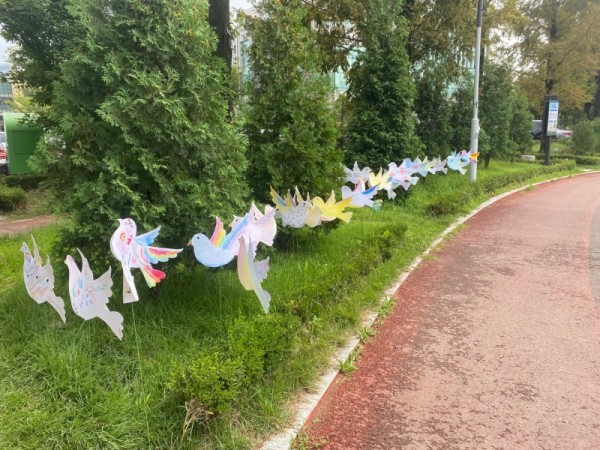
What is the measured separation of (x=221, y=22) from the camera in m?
6.29

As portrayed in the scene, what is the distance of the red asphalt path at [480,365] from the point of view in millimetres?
3092

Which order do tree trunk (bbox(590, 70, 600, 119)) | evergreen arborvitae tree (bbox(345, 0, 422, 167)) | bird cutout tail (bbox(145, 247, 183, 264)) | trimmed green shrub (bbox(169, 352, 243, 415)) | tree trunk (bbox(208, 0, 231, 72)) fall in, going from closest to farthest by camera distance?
trimmed green shrub (bbox(169, 352, 243, 415)), bird cutout tail (bbox(145, 247, 183, 264)), tree trunk (bbox(208, 0, 231, 72)), evergreen arborvitae tree (bbox(345, 0, 422, 167)), tree trunk (bbox(590, 70, 600, 119))

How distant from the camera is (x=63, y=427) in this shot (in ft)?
8.55

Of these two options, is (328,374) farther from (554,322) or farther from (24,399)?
(554,322)

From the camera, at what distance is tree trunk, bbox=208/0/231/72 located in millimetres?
6273

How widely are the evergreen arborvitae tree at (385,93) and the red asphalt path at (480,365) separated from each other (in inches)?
158

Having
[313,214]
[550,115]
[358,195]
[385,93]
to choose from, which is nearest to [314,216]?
[313,214]

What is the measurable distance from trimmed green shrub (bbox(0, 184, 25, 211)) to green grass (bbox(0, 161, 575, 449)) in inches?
175

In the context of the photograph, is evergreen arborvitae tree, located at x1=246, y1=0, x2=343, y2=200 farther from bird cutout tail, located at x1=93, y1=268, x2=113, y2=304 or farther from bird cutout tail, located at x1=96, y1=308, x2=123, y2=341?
bird cutout tail, located at x1=96, y1=308, x2=123, y2=341

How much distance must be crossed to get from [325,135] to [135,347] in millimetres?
3800

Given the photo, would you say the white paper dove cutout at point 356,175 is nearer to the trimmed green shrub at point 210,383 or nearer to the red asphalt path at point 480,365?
the red asphalt path at point 480,365

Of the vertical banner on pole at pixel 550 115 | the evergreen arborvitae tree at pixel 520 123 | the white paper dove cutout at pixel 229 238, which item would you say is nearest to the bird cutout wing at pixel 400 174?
the white paper dove cutout at pixel 229 238

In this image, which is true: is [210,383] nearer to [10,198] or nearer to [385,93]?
Result: [10,198]

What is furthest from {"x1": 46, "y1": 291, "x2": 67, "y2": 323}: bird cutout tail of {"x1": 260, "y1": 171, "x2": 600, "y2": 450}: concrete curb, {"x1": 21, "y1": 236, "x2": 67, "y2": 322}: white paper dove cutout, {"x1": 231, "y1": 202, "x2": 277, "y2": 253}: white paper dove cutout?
{"x1": 260, "y1": 171, "x2": 600, "y2": 450}: concrete curb
